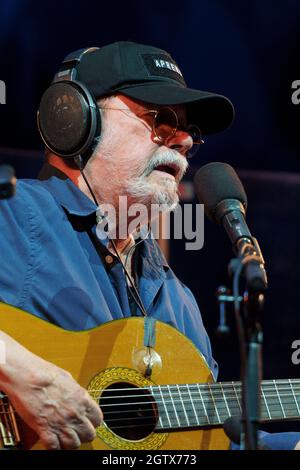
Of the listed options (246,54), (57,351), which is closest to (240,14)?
(246,54)

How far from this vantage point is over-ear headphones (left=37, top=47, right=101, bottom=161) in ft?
9.16

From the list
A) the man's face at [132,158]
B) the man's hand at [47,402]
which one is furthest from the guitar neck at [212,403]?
the man's face at [132,158]

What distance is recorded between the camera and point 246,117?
441cm

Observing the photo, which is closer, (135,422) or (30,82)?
(135,422)

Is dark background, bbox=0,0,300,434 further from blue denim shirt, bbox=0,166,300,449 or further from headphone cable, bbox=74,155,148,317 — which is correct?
blue denim shirt, bbox=0,166,300,449

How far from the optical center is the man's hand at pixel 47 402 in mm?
2160

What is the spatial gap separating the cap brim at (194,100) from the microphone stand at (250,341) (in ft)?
3.37

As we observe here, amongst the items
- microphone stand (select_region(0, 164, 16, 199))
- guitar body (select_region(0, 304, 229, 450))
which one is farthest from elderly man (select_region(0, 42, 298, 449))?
microphone stand (select_region(0, 164, 16, 199))

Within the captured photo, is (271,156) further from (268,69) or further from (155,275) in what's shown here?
(155,275)

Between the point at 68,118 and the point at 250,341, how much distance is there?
121 centimetres

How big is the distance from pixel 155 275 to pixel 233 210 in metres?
0.84

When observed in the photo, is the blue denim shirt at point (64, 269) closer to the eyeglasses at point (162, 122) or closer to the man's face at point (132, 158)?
the man's face at point (132, 158)
